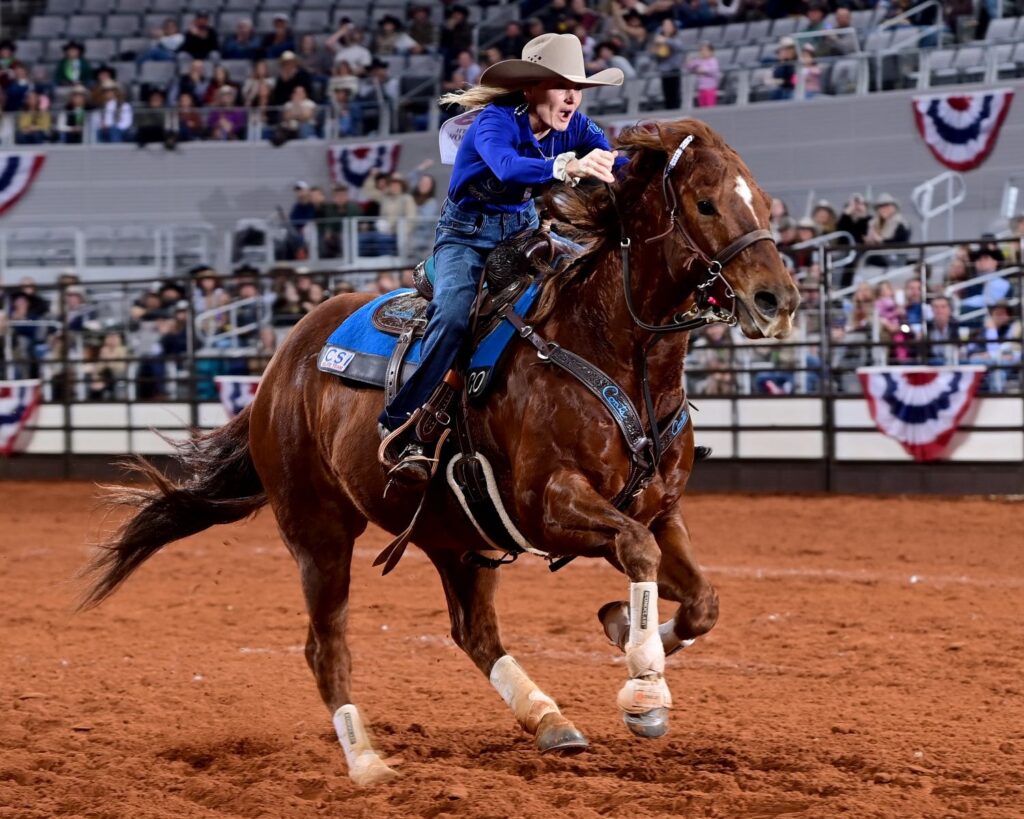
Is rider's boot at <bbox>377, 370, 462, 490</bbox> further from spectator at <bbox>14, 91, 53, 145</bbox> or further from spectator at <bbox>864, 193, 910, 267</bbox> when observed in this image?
spectator at <bbox>14, 91, 53, 145</bbox>

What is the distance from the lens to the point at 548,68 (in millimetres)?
4520

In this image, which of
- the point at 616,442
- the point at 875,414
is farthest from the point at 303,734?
the point at 875,414

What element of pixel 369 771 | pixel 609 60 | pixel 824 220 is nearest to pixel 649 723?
pixel 369 771

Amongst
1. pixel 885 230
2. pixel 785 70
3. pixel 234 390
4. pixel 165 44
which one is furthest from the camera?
pixel 165 44

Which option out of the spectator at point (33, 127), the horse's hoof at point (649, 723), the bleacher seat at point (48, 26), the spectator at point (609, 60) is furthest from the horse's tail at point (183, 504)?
the bleacher seat at point (48, 26)

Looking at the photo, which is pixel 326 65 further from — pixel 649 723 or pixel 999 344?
pixel 649 723

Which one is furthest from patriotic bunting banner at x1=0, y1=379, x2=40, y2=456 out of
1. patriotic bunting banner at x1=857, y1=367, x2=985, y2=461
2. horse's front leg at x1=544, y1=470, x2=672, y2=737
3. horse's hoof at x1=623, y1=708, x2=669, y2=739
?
horse's hoof at x1=623, y1=708, x2=669, y2=739

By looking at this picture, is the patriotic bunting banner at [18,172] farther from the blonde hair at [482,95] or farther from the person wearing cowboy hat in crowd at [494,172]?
the blonde hair at [482,95]

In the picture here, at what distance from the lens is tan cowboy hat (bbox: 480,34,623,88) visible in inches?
178

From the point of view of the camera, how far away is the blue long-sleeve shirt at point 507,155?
439cm

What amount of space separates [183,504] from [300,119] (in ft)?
55.3

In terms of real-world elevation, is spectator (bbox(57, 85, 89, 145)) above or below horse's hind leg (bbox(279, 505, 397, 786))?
above

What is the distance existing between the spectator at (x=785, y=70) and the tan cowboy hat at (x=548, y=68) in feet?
48.3

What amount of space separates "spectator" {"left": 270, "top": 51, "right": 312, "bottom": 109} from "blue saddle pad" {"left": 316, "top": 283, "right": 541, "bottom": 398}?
17.7m
